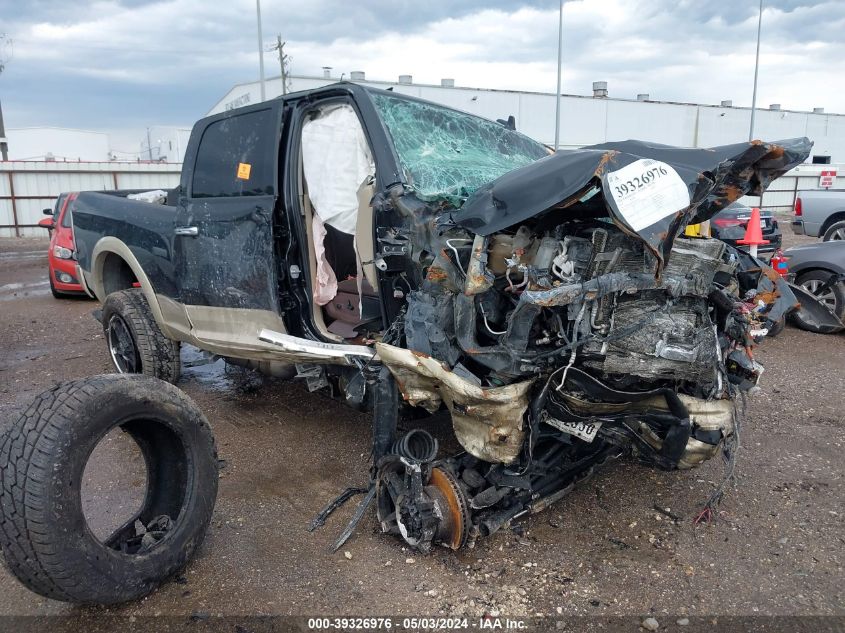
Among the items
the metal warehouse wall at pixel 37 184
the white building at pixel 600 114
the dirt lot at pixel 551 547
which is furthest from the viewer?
the white building at pixel 600 114

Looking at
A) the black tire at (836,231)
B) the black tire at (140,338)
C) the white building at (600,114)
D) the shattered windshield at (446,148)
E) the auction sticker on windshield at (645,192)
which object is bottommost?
the black tire at (140,338)

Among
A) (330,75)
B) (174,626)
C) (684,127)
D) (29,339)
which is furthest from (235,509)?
(684,127)

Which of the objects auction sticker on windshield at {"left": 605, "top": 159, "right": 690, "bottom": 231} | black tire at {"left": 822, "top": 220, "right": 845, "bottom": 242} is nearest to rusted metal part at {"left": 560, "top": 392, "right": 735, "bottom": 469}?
auction sticker on windshield at {"left": 605, "top": 159, "right": 690, "bottom": 231}

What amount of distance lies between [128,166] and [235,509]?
68.0 feet

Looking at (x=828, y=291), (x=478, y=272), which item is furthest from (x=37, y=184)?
(x=478, y=272)

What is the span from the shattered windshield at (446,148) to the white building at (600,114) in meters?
25.3

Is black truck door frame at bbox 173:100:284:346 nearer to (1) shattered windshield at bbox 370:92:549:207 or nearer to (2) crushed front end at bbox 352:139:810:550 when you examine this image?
(1) shattered windshield at bbox 370:92:549:207

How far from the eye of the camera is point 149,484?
287 centimetres

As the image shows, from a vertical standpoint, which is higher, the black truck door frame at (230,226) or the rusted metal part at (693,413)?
the black truck door frame at (230,226)

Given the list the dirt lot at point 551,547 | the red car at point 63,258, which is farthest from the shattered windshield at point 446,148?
the red car at point 63,258

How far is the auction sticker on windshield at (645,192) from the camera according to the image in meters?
2.21

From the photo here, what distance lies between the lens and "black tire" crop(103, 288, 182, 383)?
484cm

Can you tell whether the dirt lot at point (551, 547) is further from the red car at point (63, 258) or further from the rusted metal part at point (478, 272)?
the red car at point (63, 258)

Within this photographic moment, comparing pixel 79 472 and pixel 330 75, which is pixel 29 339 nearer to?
pixel 79 472
